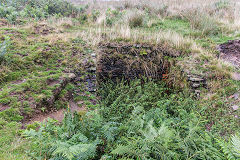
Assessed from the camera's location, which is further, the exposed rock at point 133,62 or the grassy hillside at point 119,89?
the exposed rock at point 133,62

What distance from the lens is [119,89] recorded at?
193 inches

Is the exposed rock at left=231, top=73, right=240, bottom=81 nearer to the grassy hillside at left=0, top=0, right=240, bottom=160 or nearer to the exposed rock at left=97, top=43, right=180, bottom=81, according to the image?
the grassy hillside at left=0, top=0, right=240, bottom=160

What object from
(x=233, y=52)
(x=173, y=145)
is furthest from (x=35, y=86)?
(x=233, y=52)

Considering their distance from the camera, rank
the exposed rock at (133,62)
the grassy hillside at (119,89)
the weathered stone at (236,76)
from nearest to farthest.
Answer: the grassy hillside at (119,89) < the weathered stone at (236,76) < the exposed rock at (133,62)

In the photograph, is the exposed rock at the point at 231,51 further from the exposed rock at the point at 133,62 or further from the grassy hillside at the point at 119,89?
the exposed rock at the point at 133,62

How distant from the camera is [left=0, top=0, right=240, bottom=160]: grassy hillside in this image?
2.25 metres

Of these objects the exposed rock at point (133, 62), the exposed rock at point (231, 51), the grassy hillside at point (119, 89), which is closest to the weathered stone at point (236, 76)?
the grassy hillside at point (119, 89)

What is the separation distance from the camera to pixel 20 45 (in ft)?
16.4

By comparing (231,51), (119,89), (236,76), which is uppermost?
(231,51)

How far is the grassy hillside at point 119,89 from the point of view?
225 cm

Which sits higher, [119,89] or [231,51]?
[231,51]

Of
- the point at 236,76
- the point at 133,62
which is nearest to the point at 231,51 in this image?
the point at 236,76

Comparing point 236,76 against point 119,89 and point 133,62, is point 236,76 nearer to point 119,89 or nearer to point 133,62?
point 133,62

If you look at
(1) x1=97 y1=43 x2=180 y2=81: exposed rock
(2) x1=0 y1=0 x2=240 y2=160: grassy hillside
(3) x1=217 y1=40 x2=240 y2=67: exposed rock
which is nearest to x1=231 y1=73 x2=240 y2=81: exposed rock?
(2) x1=0 y1=0 x2=240 y2=160: grassy hillside
